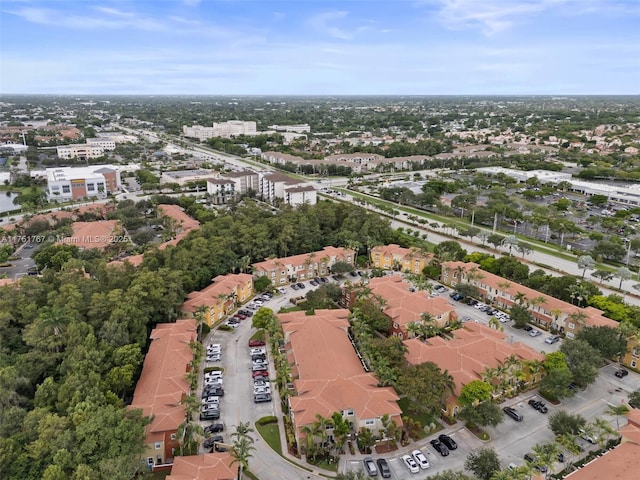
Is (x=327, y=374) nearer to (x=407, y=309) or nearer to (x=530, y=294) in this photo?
(x=407, y=309)

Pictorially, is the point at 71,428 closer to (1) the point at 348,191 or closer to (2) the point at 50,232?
(2) the point at 50,232

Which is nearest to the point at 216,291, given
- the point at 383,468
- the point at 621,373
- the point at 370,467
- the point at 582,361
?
the point at 370,467

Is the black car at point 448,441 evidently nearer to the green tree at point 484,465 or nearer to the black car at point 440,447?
the black car at point 440,447

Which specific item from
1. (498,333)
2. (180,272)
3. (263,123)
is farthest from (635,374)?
(263,123)

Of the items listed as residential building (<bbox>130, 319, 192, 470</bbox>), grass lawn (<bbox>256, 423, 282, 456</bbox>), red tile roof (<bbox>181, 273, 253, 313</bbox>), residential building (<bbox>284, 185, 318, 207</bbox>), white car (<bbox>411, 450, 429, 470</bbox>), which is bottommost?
grass lawn (<bbox>256, 423, 282, 456</bbox>)

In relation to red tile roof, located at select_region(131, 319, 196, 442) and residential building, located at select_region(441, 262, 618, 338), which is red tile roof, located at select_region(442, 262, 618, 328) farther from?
red tile roof, located at select_region(131, 319, 196, 442)

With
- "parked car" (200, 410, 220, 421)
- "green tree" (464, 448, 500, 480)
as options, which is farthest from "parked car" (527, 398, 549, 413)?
"parked car" (200, 410, 220, 421)
